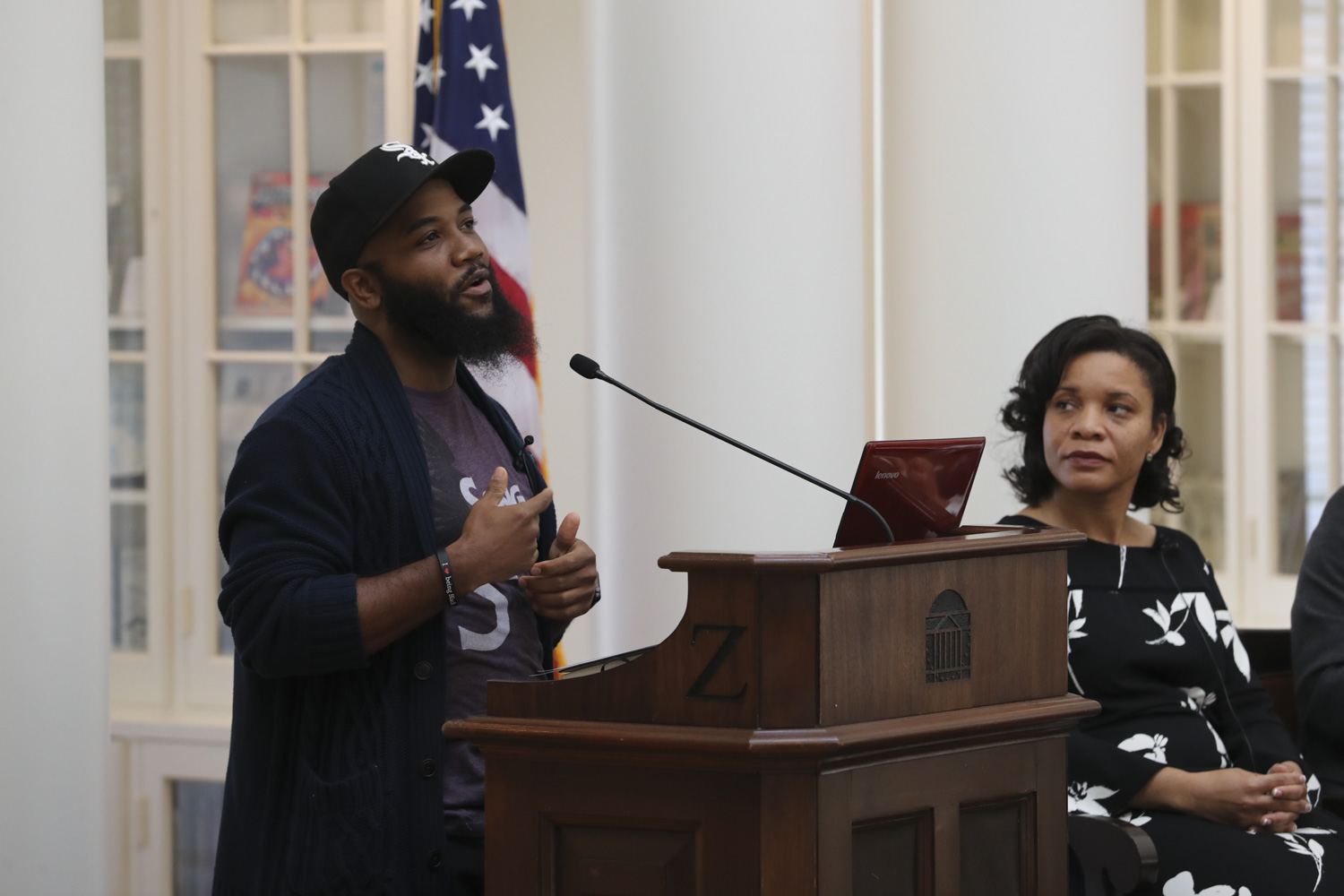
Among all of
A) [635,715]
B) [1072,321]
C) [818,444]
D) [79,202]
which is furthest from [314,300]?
[635,715]

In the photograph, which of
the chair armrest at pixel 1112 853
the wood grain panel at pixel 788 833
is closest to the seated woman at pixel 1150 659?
the chair armrest at pixel 1112 853

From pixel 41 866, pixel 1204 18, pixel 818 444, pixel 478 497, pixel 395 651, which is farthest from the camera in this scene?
pixel 1204 18

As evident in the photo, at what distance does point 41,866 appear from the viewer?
2.62 meters

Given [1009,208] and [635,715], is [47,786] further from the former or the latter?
[1009,208]

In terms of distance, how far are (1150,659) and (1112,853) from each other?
1.35 feet

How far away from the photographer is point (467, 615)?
6.60 ft

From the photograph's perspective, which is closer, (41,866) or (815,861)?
(815,861)

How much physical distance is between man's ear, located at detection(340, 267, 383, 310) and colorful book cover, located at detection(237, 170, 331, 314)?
254 centimetres

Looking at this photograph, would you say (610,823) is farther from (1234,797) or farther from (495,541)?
(1234,797)

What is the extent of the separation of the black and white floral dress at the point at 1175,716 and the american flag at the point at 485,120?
153 centimetres

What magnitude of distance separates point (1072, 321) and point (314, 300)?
266cm

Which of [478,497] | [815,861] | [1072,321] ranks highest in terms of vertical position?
[1072,321]

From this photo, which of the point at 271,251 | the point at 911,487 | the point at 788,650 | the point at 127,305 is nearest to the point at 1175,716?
the point at 911,487

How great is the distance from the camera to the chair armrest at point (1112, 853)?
2.21 metres
